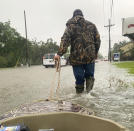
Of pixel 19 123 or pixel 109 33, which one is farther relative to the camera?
pixel 109 33

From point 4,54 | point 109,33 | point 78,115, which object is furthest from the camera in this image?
point 109,33

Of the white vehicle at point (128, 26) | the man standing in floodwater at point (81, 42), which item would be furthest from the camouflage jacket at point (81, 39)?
the white vehicle at point (128, 26)

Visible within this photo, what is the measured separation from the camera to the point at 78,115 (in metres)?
2.11

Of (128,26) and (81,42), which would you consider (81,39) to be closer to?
(81,42)

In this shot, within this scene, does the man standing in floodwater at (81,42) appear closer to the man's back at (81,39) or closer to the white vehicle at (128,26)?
the man's back at (81,39)

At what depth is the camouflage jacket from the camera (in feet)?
19.1

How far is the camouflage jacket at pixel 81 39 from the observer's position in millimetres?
5812

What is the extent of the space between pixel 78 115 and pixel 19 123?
1.46ft

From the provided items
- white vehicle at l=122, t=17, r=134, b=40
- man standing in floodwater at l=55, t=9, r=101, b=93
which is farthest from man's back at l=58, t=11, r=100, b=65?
white vehicle at l=122, t=17, r=134, b=40

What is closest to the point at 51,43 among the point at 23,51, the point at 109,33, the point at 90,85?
the point at 109,33

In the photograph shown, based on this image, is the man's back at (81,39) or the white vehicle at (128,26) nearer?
the man's back at (81,39)

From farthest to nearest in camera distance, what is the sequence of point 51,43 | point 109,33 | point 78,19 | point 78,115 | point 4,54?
1. point 51,43
2. point 109,33
3. point 4,54
4. point 78,19
5. point 78,115

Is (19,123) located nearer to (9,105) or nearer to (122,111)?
(122,111)

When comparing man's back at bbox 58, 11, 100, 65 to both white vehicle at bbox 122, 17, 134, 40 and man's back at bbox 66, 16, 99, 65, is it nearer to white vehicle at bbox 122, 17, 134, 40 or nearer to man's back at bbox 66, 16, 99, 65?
man's back at bbox 66, 16, 99, 65
